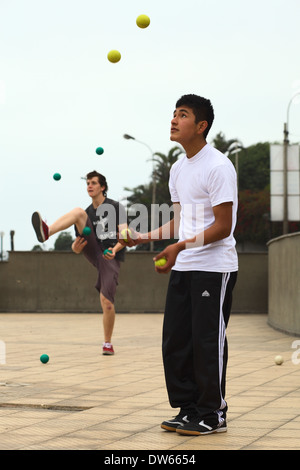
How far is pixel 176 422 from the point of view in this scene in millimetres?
5086

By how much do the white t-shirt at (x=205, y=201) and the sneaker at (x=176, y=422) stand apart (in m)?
0.87

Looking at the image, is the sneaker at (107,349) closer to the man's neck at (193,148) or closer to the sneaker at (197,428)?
the sneaker at (197,428)

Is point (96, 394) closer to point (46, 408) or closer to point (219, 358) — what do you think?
point (46, 408)

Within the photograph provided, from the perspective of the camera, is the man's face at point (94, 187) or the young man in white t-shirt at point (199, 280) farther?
the man's face at point (94, 187)

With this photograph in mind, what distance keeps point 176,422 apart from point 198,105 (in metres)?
1.91

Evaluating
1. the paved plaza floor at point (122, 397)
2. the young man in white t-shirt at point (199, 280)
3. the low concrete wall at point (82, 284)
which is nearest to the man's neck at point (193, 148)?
the young man in white t-shirt at point (199, 280)

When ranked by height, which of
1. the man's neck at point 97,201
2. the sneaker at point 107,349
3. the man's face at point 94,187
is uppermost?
the man's face at point 94,187

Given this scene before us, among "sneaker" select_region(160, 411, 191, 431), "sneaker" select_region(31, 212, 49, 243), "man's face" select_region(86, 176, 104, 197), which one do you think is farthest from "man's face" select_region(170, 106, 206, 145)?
"man's face" select_region(86, 176, 104, 197)

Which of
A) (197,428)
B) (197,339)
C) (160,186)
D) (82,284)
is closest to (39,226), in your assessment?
(197,339)

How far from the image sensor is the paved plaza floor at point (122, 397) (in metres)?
4.80

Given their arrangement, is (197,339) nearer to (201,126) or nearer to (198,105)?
(201,126)

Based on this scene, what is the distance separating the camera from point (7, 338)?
1256 cm

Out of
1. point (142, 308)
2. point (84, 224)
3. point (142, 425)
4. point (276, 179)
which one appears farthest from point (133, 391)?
point (276, 179)
